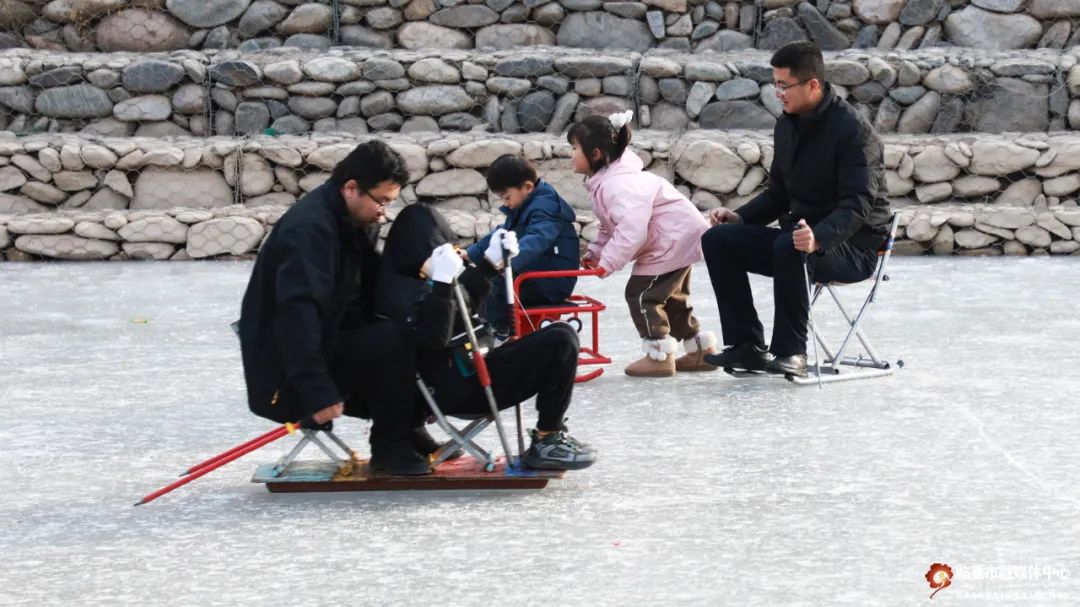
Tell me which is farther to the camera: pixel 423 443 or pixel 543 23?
pixel 543 23

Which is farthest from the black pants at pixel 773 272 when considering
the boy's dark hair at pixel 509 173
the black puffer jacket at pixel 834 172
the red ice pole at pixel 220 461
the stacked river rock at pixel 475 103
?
the stacked river rock at pixel 475 103

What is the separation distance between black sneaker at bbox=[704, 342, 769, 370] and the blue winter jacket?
2.01 ft

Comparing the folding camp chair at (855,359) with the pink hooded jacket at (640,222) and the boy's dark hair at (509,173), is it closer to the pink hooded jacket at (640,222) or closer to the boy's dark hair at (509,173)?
the pink hooded jacket at (640,222)

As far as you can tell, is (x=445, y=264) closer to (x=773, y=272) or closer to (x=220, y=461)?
(x=220, y=461)

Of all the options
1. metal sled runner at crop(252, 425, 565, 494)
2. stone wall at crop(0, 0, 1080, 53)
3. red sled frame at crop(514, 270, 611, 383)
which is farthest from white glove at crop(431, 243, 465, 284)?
stone wall at crop(0, 0, 1080, 53)

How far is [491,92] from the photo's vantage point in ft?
35.3

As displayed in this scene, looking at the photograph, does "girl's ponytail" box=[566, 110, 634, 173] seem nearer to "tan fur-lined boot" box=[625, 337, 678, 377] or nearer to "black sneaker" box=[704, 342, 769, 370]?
"tan fur-lined boot" box=[625, 337, 678, 377]

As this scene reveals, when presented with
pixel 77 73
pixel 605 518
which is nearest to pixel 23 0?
pixel 77 73

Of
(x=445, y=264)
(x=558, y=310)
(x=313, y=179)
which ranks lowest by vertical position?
(x=313, y=179)

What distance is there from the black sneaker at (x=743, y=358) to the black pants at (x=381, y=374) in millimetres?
1709

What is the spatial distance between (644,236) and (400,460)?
1.84 meters

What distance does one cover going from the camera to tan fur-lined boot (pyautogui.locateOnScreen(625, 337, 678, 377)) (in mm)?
5473

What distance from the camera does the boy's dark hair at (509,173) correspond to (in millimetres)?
5301

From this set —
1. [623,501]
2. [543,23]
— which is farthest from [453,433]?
[543,23]
